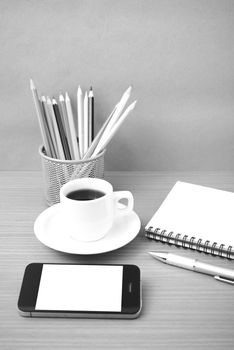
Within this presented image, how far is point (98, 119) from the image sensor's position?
3.03 ft

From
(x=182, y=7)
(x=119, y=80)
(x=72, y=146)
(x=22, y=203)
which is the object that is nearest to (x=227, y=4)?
(x=182, y=7)

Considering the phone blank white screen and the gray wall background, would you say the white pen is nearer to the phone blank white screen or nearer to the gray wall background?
the phone blank white screen

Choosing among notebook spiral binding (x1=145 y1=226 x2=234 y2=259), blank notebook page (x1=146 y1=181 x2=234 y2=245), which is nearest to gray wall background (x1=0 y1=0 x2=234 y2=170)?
blank notebook page (x1=146 y1=181 x2=234 y2=245)

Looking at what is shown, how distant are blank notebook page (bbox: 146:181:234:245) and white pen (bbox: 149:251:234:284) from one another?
0.17 ft

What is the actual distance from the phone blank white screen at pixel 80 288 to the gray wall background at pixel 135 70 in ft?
1.12

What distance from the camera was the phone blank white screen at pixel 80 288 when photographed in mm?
604

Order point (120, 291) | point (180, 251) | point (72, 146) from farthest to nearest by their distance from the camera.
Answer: point (72, 146), point (180, 251), point (120, 291)

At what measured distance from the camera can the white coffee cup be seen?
68 centimetres

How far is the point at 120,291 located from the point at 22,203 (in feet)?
0.98

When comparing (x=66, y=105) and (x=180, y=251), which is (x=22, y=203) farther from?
(x=180, y=251)

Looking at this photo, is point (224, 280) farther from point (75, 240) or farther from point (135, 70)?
point (135, 70)

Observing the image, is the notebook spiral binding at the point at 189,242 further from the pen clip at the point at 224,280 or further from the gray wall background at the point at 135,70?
the gray wall background at the point at 135,70

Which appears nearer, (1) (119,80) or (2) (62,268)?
(2) (62,268)

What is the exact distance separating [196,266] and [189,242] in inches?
2.0
